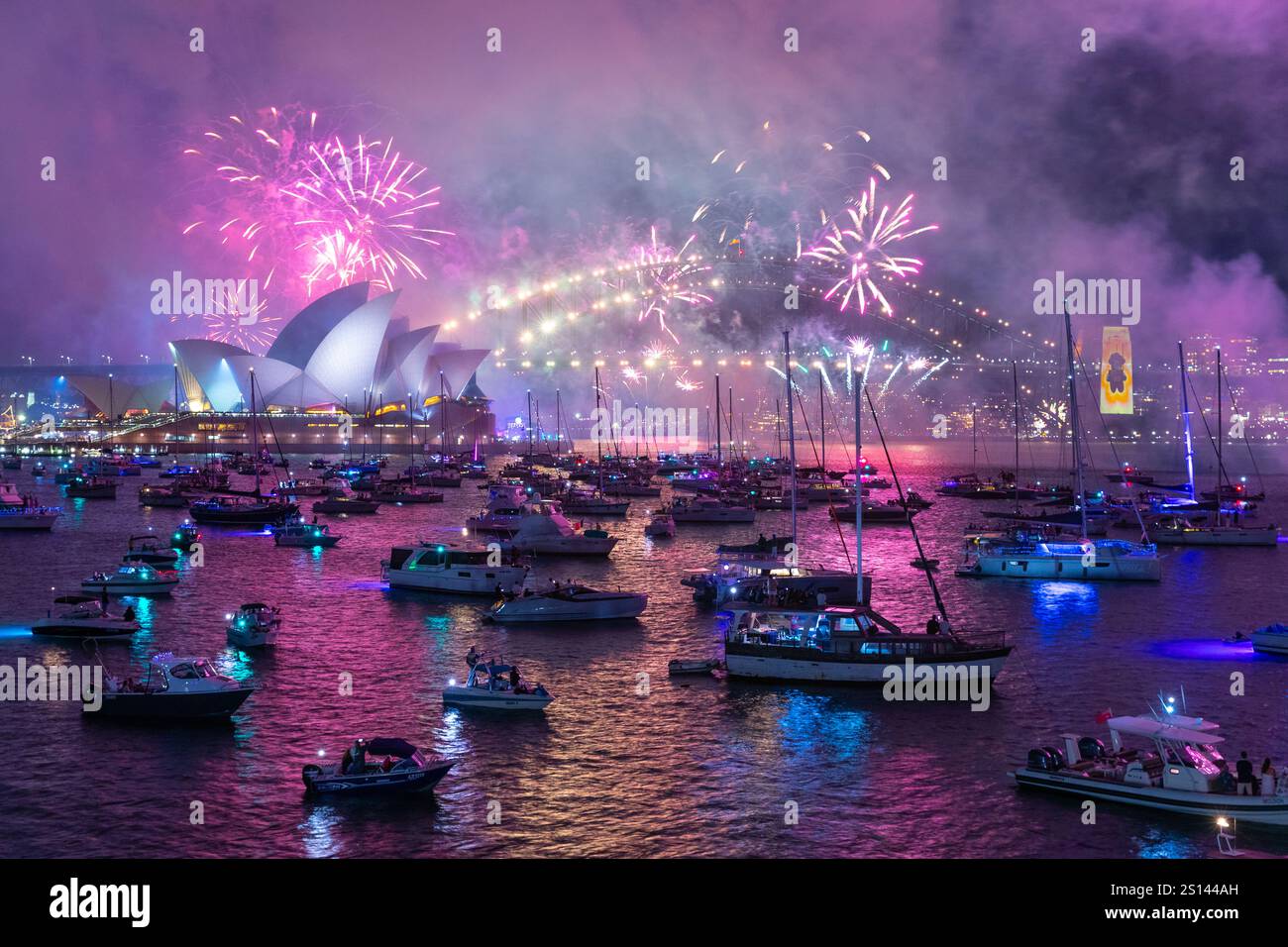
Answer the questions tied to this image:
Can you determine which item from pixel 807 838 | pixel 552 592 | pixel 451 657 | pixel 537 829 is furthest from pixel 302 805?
pixel 552 592

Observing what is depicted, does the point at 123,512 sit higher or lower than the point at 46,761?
higher

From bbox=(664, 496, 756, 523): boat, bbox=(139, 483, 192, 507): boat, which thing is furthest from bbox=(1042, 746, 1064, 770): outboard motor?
bbox=(139, 483, 192, 507): boat

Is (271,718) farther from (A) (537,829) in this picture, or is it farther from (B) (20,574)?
(B) (20,574)

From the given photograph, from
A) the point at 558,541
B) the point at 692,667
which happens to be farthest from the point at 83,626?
the point at 558,541

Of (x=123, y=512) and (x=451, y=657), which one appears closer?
(x=451, y=657)

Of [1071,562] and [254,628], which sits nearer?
[254,628]

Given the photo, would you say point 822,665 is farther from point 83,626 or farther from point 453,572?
point 83,626

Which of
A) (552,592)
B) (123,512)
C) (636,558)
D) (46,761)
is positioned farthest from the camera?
(123,512)
